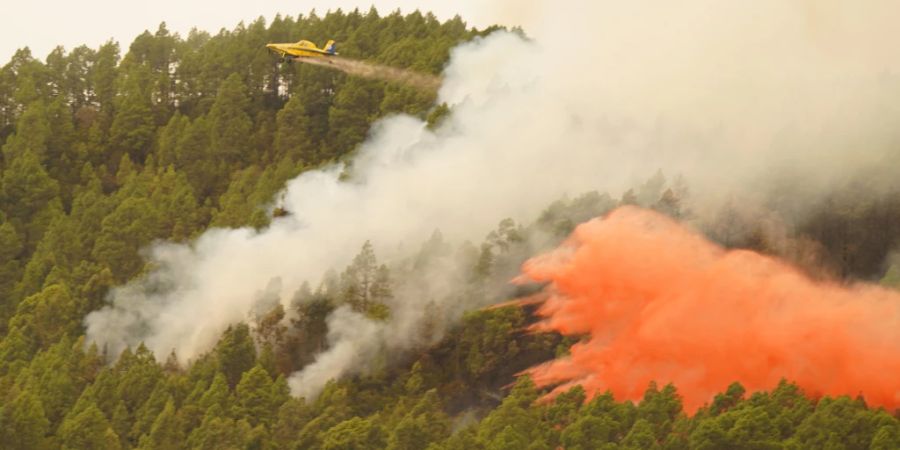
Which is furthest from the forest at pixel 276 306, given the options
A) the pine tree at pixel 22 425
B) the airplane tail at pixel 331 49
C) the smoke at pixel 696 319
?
the airplane tail at pixel 331 49

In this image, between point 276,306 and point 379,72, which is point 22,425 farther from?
point 379,72

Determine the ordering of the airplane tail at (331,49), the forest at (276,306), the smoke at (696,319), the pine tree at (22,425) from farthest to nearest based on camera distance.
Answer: the airplane tail at (331,49), the pine tree at (22,425), the smoke at (696,319), the forest at (276,306)

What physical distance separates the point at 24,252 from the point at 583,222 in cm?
3609

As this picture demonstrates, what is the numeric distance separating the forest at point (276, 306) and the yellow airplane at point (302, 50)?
9.87 ft

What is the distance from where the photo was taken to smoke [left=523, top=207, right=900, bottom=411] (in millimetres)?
92750

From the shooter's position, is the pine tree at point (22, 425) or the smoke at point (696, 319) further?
the pine tree at point (22, 425)

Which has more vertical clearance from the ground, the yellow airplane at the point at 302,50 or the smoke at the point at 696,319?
the yellow airplane at the point at 302,50

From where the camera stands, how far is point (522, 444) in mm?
89000

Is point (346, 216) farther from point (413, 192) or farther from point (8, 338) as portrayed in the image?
point (8, 338)

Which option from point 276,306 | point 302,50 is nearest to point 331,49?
point 302,50

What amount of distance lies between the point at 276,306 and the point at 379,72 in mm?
34388

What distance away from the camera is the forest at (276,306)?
90.6 m

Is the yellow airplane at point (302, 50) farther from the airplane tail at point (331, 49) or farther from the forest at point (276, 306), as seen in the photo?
the forest at point (276, 306)

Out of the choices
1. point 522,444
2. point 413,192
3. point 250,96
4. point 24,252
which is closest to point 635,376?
point 522,444
